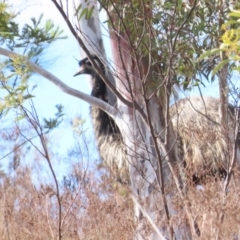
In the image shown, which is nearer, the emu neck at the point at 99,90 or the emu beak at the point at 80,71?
the emu beak at the point at 80,71

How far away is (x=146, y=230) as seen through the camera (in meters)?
3.06

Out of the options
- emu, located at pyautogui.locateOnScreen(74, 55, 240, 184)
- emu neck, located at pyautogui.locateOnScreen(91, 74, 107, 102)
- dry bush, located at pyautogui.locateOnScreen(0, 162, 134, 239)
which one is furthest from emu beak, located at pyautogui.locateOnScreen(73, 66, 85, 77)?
dry bush, located at pyautogui.locateOnScreen(0, 162, 134, 239)

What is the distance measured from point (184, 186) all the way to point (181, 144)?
2437mm

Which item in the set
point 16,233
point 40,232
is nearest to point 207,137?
point 40,232

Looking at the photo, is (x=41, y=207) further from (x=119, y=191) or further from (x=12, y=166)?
(x=12, y=166)

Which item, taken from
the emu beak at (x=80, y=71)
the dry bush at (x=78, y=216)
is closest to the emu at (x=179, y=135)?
the emu beak at (x=80, y=71)

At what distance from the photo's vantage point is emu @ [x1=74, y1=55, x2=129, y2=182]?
5.87 meters

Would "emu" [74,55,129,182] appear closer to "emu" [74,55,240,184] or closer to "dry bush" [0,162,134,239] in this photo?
"emu" [74,55,240,184]

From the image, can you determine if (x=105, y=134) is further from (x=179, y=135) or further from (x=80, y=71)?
(x=179, y=135)

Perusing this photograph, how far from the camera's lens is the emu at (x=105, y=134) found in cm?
587

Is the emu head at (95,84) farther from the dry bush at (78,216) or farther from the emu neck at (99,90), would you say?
the dry bush at (78,216)

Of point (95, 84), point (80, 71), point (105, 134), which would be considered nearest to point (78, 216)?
point (80, 71)

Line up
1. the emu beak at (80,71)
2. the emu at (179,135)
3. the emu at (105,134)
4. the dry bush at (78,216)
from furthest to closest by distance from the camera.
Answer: the emu at (105,134) < the emu beak at (80,71) < the emu at (179,135) < the dry bush at (78,216)

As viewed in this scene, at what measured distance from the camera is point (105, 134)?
21.6 feet
